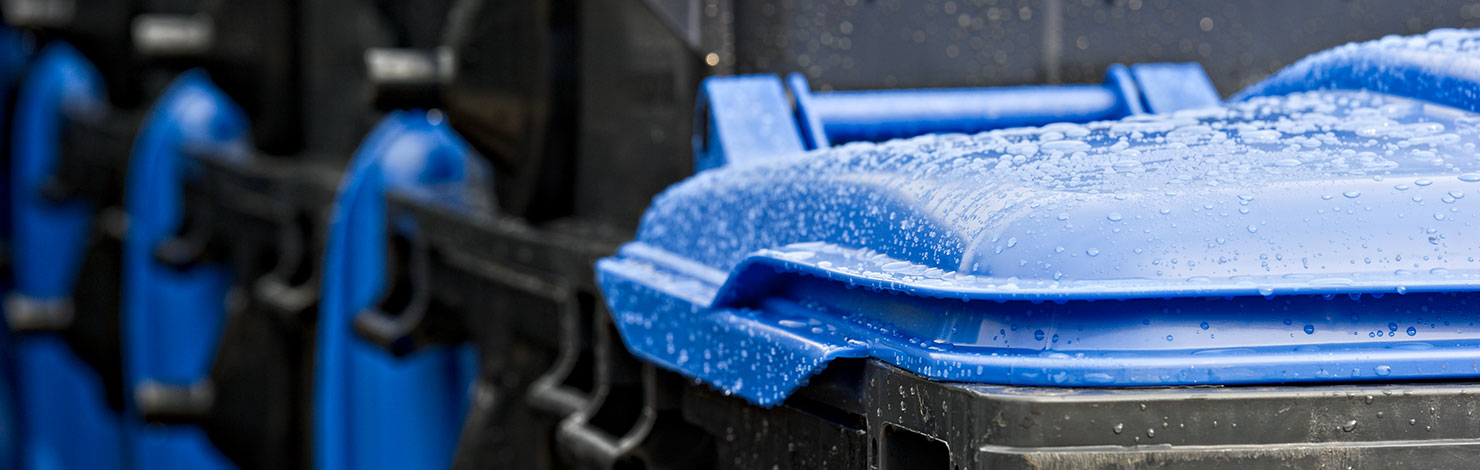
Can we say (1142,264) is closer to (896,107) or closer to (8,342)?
(896,107)

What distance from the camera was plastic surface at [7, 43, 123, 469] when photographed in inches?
185

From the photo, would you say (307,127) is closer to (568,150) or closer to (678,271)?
(568,150)

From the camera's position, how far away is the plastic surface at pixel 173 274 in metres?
3.60

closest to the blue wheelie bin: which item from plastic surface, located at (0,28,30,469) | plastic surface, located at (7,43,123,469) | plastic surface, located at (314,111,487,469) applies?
plastic surface, located at (314,111,487,469)

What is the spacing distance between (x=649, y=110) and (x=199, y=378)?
78.1 inches

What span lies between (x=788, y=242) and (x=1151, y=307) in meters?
0.36

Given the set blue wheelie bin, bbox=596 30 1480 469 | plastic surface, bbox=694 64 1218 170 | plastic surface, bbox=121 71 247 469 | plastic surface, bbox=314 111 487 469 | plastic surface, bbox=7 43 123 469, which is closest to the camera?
blue wheelie bin, bbox=596 30 1480 469

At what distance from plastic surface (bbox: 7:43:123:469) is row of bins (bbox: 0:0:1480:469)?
0.88 meters

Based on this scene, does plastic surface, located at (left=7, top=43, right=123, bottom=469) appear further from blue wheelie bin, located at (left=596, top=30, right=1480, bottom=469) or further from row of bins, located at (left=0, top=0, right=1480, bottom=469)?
blue wheelie bin, located at (left=596, top=30, right=1480, bottom=469)

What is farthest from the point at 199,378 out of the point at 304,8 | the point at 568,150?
the point at 568,150

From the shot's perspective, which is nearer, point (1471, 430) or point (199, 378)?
point (1471, 430)

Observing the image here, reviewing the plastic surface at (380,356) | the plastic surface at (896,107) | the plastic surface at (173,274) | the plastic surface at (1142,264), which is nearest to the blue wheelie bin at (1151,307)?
the plastic surface at (1142,264)

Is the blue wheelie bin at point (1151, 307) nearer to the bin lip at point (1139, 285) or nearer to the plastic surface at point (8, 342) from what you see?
the bin lip at point (1139, 285)

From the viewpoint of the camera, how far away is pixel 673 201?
151 cm
